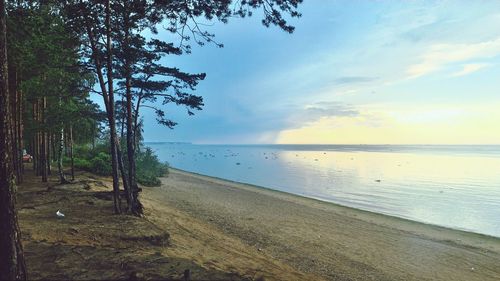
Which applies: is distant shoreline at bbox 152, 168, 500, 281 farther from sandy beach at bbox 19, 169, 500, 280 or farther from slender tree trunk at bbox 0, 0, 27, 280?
slender tree trunk at bbox 0, 0, 27, 280

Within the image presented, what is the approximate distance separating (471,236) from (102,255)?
2023 centimetres

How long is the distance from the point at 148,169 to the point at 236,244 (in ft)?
89.9

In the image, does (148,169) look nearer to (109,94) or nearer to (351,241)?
(109,94)

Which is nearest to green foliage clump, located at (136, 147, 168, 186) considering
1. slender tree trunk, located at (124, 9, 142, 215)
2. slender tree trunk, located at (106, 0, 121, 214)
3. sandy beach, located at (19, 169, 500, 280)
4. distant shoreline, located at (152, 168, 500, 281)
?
distant shoreline, located at (152, 168, 500, 281)

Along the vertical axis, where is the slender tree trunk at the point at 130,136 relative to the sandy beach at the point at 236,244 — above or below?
above

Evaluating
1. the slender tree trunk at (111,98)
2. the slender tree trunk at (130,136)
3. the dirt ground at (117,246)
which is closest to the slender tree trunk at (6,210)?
the dirt ground at (117,246)

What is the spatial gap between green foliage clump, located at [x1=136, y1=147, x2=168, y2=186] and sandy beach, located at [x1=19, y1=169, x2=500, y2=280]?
755 cm

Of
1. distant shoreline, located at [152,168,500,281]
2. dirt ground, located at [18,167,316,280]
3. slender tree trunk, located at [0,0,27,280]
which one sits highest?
slender tree trunk, located at [0,0,27,280]

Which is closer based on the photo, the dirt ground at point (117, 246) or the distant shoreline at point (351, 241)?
the dirt ground at point (117, 246)

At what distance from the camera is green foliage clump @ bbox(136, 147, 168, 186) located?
3084cm

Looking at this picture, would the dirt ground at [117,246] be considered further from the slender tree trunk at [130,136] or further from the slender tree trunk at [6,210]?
the slender tree trunk at [130,136]

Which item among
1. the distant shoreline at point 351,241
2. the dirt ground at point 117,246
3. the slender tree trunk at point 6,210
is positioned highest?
the slender tree trunk at point 6,210

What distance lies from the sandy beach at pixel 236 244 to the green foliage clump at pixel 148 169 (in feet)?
24.8

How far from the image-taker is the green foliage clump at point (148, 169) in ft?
101
